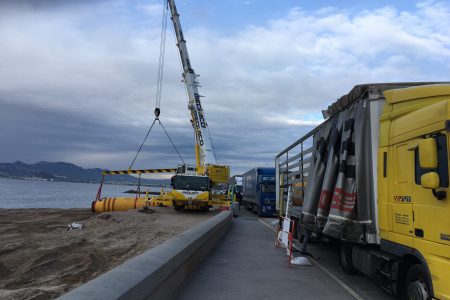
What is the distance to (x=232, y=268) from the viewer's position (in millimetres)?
10211

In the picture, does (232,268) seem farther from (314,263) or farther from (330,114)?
(330,114)

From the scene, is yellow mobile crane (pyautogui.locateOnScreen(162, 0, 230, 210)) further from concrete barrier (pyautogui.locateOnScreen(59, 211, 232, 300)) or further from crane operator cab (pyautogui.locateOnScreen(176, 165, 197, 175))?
concrete barrier (pyautogui.locateOnScreen(59, 211, 232, 300))

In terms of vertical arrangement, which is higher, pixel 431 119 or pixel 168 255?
pixel 431 119

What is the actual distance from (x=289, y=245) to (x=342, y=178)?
3.15 meters

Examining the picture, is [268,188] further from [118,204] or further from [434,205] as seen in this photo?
[434,205]

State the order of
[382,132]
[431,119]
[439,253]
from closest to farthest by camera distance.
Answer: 1. [439,253]
2. [431,119]
3. [382,132]

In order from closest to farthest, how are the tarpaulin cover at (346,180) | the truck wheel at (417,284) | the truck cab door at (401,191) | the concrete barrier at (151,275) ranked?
1. the concrete barrier at (151,275)
2. the truck wheel at (417,284)
3. the truck cab door at (401,191)
4. the tarpaulin cover at (346,180)

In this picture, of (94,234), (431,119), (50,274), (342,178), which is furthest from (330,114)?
(94,234)

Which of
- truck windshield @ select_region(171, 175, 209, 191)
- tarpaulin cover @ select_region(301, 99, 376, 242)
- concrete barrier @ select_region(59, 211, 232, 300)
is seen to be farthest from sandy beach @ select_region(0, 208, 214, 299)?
tarpaulin cover @ select_region(301, 99, 376, 242)

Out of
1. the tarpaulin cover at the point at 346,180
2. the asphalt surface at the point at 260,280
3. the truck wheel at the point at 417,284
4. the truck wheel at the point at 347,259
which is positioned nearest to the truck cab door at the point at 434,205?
the truck wheel at the point at 417,284

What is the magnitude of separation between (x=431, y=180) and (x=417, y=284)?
153 cm

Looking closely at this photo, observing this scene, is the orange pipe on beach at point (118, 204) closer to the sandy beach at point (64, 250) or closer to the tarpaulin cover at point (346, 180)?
the sandy beach at point (64, 250)

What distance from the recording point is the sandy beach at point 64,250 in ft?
32.0

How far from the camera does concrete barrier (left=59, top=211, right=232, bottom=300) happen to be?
174 inches
